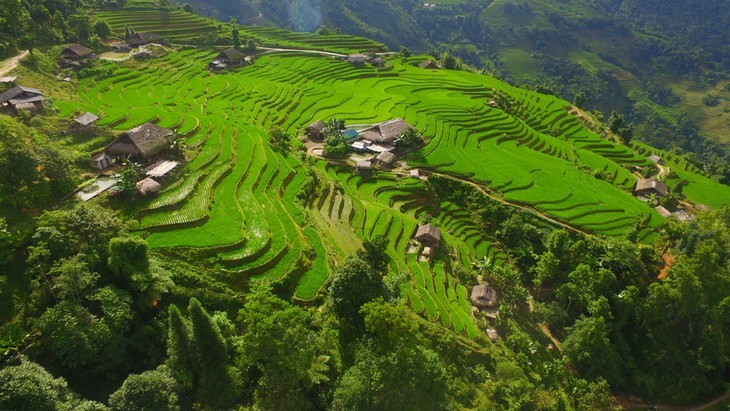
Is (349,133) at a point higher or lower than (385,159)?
higher

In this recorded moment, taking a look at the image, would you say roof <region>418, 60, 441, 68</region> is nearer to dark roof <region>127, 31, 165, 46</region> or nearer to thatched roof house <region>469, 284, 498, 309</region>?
dark roof <region>127, 31, 165, 46</region>

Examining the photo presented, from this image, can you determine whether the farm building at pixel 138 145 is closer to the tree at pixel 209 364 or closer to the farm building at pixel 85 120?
the farm building at pixel 85 120

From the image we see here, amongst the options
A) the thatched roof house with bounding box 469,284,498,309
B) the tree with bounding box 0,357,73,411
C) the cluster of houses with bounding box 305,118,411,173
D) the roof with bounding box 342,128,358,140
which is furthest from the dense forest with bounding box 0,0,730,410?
the roof with bounding box 342,128,358,140

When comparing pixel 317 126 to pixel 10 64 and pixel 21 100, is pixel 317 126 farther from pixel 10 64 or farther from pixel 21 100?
pixel 10 64

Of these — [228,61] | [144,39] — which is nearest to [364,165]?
[228,61]

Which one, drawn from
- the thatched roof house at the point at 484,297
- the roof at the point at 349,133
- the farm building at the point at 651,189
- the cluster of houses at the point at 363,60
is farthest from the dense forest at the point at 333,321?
the cluster of houses at the point at 363,60

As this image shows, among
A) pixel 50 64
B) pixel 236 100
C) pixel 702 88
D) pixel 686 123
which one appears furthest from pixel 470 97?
pixel 702 88

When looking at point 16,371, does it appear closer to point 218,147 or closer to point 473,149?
point 218,147
